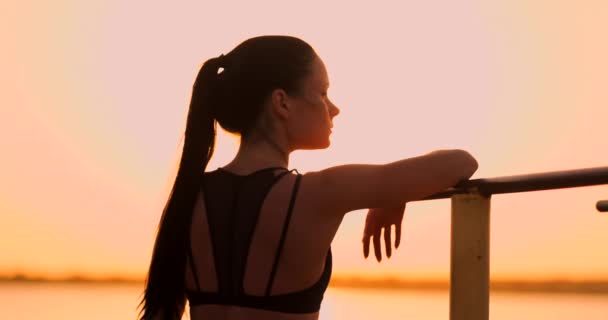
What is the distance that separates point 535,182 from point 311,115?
14.9 inches

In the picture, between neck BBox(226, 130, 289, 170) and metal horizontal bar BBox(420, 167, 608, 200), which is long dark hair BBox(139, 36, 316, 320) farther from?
metal horizontal bar BBox(420, 167, 608, 200)

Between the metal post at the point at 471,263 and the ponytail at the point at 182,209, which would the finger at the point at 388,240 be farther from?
the ponytail at the point at 182,209

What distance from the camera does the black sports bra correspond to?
1.55m

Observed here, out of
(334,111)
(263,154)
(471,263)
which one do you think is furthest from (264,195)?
(471,263)

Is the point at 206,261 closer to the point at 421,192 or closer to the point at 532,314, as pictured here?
the point at 421,192

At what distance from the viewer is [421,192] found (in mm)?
1483

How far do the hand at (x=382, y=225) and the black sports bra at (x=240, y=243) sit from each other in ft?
0.51

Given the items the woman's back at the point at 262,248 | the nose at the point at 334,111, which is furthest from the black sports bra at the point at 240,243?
the nose at the point at 334,111

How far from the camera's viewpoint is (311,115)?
1.62m

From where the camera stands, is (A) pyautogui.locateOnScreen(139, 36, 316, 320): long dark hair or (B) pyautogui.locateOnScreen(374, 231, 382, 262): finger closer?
(A) pyautogui.locateOnScreen(139, 36, 316, 320): long dark hair

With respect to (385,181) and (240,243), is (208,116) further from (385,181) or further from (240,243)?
(385,181)

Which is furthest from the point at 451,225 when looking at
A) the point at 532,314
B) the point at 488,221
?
the point at 532,314

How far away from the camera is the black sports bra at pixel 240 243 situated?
5.10 feet

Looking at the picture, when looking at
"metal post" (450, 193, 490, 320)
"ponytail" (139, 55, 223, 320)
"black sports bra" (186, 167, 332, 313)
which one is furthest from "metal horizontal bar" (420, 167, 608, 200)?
"ponytail" (139, 55, 223, 320)
